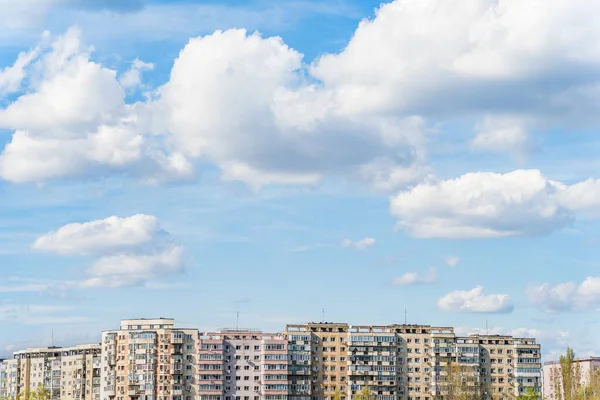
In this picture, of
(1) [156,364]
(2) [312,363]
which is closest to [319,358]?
(2) [312,363]

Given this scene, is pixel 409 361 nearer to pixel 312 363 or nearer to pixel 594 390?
pixel 312 363

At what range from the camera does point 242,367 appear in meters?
187

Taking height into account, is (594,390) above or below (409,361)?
below

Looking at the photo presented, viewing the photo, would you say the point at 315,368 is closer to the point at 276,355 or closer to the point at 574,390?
the point at 276,355

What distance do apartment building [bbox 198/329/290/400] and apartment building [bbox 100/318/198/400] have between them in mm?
2616

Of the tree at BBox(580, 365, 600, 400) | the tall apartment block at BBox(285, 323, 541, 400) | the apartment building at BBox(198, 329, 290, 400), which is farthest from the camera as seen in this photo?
the tall apartment block at BBox(285, 323, 541, 400)

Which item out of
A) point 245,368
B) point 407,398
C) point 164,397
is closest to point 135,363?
point 164,397

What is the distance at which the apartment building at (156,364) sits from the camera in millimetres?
184375

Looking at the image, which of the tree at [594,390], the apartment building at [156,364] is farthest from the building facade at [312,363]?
the tree at [594,390]

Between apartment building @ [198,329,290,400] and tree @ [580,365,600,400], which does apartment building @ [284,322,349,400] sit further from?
tree @ [580,365,600,400]

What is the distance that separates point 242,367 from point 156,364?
1618cm

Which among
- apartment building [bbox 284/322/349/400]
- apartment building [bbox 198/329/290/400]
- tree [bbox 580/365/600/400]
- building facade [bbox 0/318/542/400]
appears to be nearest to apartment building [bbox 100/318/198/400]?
building facade [bbox 0/318/542/400]

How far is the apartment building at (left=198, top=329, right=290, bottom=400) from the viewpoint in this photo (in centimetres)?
18375

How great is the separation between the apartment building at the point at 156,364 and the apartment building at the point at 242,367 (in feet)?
8.58
